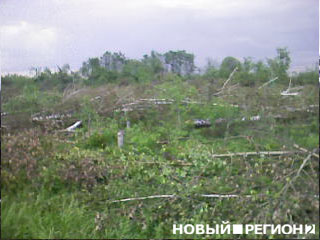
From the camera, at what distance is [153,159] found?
3498 millimetres

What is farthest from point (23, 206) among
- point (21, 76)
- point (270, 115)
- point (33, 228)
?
point (270, 115)

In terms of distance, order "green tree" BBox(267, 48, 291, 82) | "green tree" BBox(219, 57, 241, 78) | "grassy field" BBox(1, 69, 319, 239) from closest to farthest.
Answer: "grassy field" BBox(1, 69, 319, 239) → "green tree" BBox(267, 48, 291, 82) → "green tree" BBox(219, 57, 241, 78)

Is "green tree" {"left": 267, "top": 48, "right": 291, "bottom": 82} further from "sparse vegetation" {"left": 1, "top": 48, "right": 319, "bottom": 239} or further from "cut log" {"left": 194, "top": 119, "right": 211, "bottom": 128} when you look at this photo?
"cut log" {"left": 194, "top": 119, "right": 211, "bottom": 128}

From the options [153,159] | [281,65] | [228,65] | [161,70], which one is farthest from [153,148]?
[281,65]

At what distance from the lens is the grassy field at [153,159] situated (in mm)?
3074

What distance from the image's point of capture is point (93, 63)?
371cm

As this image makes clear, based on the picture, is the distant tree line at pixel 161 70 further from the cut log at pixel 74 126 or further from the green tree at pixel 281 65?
the cut log at pixel 74 126

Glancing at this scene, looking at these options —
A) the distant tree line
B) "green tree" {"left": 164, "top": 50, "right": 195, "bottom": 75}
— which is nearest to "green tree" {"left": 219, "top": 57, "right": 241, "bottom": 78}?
the distant tree line

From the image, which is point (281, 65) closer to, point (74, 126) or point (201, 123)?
point (201, 123)

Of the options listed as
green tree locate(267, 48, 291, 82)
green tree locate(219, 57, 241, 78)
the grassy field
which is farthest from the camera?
green tree locate(219, 57, 241, 78)

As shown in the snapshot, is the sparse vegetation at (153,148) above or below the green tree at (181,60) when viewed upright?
below

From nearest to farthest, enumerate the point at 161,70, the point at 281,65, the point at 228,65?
the point at 281,65, the point at 228,65, the point at 161,70

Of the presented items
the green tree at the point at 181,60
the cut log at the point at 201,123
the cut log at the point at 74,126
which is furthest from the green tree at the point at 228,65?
the cut log at the point at 74,126

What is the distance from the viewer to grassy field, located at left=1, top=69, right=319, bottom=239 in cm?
307
